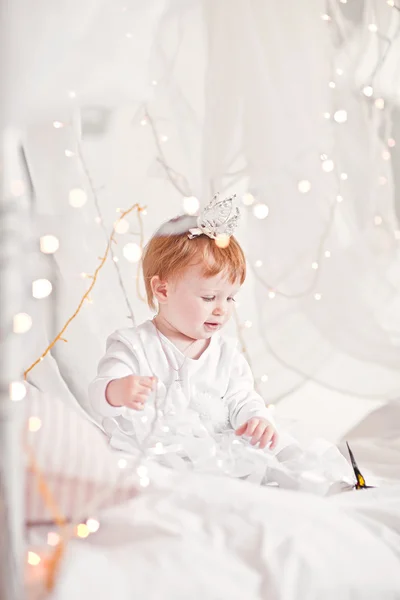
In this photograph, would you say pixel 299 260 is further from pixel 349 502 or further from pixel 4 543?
pixel 4 543

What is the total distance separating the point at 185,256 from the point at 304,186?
0.50m

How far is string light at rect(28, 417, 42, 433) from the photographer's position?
33.0 inches

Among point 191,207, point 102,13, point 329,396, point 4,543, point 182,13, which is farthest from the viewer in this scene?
point 329,396

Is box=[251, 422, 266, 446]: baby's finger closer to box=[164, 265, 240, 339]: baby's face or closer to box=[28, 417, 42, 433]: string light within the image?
box=[164, 265, 240, 339]: baby's face

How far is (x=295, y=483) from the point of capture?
3.67ft

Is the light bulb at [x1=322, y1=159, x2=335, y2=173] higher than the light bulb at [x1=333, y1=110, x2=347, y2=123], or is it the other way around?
the light bulb at [x1=333, y1=110, x2=347, y2=123]

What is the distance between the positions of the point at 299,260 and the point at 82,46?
875 mm

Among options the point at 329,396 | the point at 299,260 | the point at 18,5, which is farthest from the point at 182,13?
the point at 329,396

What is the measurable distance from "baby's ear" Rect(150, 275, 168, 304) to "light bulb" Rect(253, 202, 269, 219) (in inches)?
15.6

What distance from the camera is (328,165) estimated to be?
64.7 inches

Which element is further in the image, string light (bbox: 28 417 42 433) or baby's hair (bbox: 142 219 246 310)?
baby's hair (bbox: 142 219 246 310)

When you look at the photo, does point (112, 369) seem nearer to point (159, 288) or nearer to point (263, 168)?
point (159, 288)

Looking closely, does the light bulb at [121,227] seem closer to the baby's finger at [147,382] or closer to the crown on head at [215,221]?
the crown on head at [215,221]

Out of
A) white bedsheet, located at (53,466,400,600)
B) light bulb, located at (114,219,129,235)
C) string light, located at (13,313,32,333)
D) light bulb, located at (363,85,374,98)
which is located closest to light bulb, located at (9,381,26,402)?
string light, located at (13,313,32,333)
